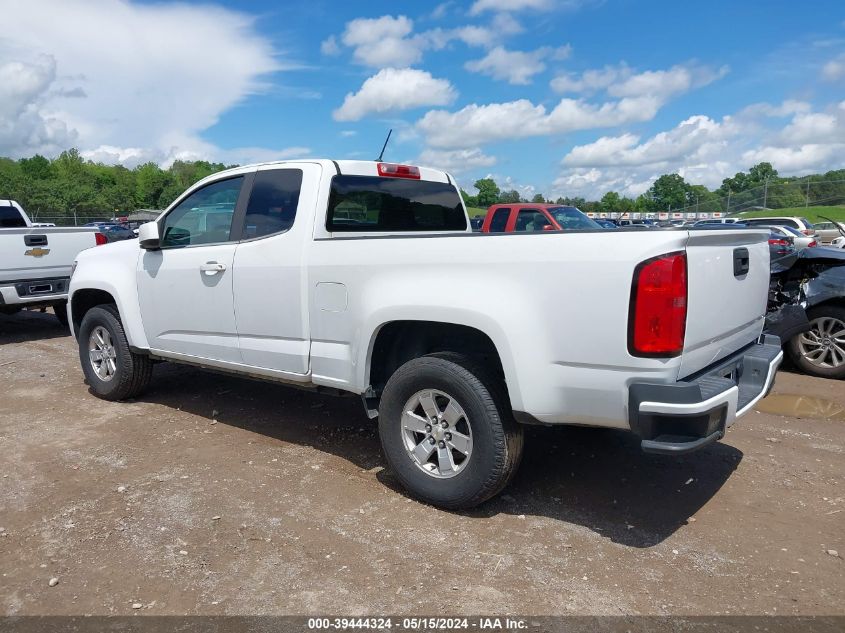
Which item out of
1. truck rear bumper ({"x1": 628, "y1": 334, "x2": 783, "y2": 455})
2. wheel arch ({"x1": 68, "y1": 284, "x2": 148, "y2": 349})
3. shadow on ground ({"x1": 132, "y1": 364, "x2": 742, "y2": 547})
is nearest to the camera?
truck rear bumper ({"x1": 628, "y1": 334, "x2": 783, "y2": 455})

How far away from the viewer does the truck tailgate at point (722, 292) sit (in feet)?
9.96

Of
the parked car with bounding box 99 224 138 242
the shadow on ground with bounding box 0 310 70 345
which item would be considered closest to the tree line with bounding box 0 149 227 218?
the parked car with bounding box 99 224 138 242

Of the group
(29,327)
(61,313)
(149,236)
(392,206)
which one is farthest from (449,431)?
(29,327)

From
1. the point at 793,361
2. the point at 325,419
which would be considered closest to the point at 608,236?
the point at 325,419

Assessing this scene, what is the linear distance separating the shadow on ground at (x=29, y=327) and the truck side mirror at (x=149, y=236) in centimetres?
531

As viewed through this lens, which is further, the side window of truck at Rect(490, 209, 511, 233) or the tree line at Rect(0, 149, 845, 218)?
the tree line at Rect(0, 149, 845, 218)

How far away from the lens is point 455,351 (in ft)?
12.5

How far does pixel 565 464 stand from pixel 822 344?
370cm

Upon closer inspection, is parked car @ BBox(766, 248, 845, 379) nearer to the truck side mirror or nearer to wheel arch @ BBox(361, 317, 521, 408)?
wheel arch @ BBox(361, 317, 521, 408)

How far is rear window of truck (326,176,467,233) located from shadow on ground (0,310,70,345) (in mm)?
6902

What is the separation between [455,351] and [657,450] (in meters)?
1.30

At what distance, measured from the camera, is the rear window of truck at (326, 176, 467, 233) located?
14.5ft

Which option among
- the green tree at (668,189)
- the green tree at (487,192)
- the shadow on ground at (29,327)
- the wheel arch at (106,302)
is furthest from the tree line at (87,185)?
the green tree at (668,189)

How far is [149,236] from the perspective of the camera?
5.04m
